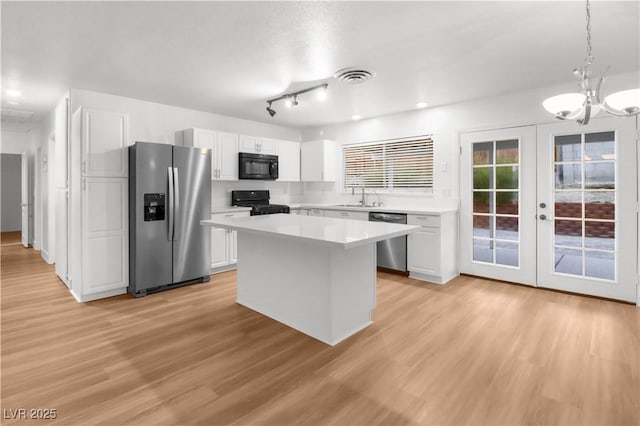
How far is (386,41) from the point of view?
265 centimetres

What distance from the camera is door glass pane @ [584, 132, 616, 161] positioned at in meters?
3.53

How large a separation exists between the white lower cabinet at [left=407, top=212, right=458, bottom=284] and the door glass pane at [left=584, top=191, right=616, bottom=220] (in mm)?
1428

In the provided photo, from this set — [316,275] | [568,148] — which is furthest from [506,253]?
[316,275]

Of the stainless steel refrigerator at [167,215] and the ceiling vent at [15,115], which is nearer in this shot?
the stainless steel refrigerator at [167,215]

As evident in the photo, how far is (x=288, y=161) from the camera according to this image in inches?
233

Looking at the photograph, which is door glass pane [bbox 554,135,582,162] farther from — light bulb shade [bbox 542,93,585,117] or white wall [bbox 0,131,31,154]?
white wall [bbox 0,131,31,154]

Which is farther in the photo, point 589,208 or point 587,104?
point 589,208

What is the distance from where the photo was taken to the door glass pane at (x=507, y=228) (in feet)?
13.7

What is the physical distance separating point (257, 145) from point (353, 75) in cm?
243

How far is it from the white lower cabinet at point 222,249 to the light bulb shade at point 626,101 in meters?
4.05

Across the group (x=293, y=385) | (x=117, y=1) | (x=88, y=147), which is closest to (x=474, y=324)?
(x=293, y=385)

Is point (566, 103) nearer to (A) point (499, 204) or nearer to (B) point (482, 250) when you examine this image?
(A) point (499, 204)

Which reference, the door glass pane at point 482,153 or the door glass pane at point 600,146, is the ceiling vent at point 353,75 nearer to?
the door glass pane at point 482,153

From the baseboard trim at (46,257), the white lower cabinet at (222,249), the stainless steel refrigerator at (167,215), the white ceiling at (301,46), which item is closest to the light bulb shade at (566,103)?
the white ceiling at (301,46)
